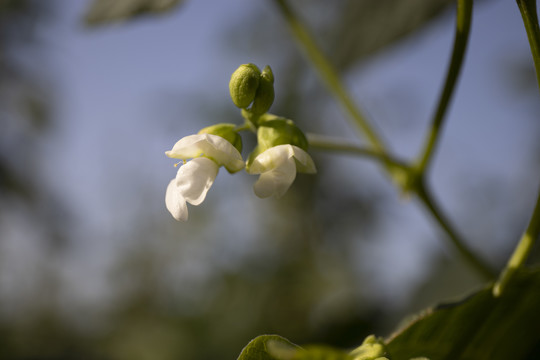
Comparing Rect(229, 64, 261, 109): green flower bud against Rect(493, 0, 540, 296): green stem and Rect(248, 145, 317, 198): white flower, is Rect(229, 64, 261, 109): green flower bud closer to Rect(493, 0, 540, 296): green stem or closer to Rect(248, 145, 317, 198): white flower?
Rect(248, 145, 317, 198): white flower

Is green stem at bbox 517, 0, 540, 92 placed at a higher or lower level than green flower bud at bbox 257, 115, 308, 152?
lower

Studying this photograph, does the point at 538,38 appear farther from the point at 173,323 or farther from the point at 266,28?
the point at 266,28

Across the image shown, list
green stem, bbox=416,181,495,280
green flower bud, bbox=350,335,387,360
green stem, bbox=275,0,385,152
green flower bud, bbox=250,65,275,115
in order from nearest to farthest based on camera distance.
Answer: green flower bud, bbox=350,335,387,360
green flower bud, bbox=250,65,275,115
green stem, bbox=416,181,495,280
green stem, bbox=275,0,385,152

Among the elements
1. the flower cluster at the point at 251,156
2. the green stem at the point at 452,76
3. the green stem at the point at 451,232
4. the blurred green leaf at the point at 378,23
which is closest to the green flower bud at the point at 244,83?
the flower cluster at the point at 251,156

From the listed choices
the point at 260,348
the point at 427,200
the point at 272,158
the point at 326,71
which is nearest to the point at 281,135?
the point at 272,158

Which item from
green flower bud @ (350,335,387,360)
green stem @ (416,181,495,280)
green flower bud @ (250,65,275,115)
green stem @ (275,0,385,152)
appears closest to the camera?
green flower bud @ (350,335,387,360)

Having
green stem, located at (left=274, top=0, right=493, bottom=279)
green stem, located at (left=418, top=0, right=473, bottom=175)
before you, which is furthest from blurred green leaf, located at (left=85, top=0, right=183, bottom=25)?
green stem, located at (left=418, top=0, right=473, bottom=175)

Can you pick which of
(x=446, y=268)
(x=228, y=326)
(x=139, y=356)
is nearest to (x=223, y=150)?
(x=446, y=268)

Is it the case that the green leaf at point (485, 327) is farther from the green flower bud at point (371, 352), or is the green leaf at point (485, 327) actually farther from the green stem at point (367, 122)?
the green stem at point (367, 122)
